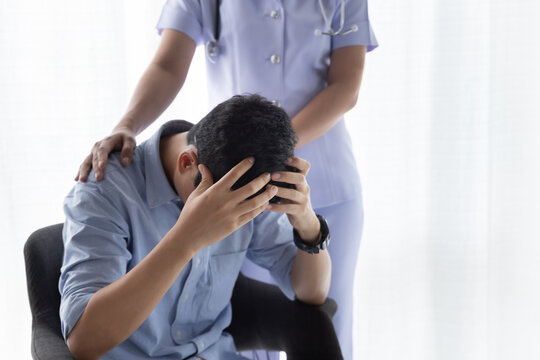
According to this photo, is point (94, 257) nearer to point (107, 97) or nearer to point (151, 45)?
point (107, 97)

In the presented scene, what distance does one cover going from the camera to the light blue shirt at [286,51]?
4.41ft

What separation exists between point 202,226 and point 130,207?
0.71 feet

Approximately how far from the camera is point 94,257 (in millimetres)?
978

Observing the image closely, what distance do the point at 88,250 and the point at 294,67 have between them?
67 centimetres

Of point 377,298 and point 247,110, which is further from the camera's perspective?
point 377,298

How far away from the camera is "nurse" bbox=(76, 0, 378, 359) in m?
1.34

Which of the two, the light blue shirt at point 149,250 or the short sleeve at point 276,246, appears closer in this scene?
the light blue shirt at point 149,250

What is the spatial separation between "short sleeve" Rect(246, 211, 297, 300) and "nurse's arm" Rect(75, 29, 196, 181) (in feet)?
1.17

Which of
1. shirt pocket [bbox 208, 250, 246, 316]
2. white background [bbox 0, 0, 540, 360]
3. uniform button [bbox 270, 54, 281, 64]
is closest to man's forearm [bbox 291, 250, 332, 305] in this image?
shirt pocket [bbox 208, 250, 246, 316]

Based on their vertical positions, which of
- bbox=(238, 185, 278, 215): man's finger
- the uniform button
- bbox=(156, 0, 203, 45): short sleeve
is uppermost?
bbox=(156, 0, 203, 45): short sleeve

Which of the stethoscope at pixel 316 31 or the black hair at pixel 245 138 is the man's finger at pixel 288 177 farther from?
the stethoscope at pixel 316 31

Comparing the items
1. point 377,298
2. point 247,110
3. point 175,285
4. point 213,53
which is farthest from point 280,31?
point 377,298

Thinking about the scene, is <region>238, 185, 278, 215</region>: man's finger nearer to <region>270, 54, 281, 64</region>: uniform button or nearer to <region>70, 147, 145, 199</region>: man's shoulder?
<region>70, 147, 145, 199</region>: man's shoulder

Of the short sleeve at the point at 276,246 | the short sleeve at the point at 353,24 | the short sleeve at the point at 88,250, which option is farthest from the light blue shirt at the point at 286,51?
the short sleeve at the point at 88,250
